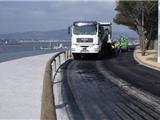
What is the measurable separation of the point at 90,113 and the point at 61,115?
3.05 ft

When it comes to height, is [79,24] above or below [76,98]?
above

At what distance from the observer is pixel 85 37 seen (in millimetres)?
41844

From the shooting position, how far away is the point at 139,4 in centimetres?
5691

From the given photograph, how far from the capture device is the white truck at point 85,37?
1633 inches

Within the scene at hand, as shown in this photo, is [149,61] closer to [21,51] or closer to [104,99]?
[104,99]

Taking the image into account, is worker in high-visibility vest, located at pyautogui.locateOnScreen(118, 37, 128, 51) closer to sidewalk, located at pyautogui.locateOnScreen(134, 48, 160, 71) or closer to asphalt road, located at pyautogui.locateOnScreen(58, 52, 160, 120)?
sidewalk, located at pyautogui.locateOnScreen(134, 48, 160, 71)

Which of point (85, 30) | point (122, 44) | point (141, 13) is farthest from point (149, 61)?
point (122, 44)

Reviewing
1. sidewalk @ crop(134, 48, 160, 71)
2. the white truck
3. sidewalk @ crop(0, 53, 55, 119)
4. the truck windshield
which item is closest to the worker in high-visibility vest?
sidewalk @ crop(134, 48, 160, 71)

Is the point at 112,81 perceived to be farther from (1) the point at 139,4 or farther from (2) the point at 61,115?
(1) the point at 139,4

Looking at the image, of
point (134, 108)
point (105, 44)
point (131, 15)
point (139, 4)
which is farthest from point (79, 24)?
point (134, 108)

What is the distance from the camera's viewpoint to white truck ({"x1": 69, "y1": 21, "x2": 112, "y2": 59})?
136 ft

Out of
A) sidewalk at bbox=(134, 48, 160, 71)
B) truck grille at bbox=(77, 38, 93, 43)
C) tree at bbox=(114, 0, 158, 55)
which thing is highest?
tree at bbox=(114, 0, 158, 55)

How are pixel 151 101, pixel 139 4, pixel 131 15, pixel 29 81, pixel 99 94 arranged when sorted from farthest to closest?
pixel 131 15
pixel 139 4
pixel 29 81
pixel 99 94
pixel 151 101

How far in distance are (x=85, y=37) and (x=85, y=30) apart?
626 mm
